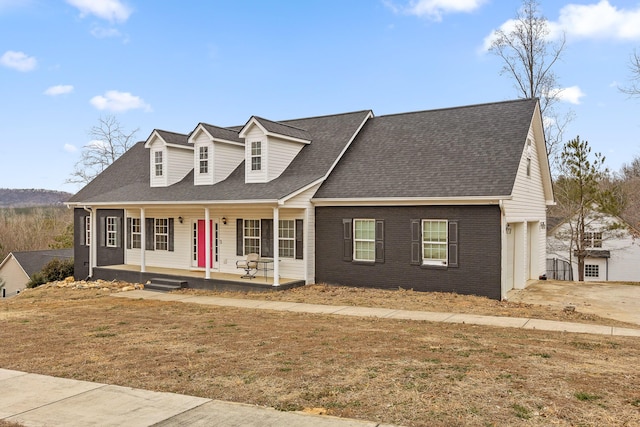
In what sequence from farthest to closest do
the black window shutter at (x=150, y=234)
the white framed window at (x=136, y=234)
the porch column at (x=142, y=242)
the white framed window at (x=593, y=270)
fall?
1. the white framed window at (x=593, y=270)
2. the white framed window at (x=136, y=234)
3. the black window shutter at (x=150, y=234)
4. the porch column at (x=142, y=242)

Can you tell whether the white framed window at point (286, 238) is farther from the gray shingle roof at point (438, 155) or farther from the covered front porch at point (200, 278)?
the gray shingle roof at point (438, 155)

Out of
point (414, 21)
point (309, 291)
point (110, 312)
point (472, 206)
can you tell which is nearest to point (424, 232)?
point (472, 206)

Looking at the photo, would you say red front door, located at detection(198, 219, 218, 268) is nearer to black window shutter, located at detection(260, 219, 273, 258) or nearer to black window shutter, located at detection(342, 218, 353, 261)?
black window shutter, located at detection(260, 219, 273, 258)

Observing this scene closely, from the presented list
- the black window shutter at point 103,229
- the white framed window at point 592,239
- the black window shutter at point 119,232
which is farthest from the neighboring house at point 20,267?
the white framed window at point 592,239

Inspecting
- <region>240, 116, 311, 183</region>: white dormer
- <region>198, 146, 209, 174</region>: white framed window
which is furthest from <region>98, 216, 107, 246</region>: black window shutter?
<region>240, 116, 311, 183</region>: white dormer

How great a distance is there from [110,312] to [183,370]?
6.87m

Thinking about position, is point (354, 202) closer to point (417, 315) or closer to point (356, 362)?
point (417, 315)

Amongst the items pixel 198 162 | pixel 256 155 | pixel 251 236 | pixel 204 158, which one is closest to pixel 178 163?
pixel 198 162

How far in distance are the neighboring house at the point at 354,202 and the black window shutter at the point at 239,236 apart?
0.04 metres

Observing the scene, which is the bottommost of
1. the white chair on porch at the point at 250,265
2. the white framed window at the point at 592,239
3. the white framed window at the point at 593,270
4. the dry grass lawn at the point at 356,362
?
the white framed window at the point at 593,270

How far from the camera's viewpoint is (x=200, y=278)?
16.9 meters

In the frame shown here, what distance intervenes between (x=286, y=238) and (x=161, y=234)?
663 cm

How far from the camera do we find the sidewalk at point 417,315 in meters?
9.90

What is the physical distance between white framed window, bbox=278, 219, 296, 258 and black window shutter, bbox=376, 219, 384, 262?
9.96ft
